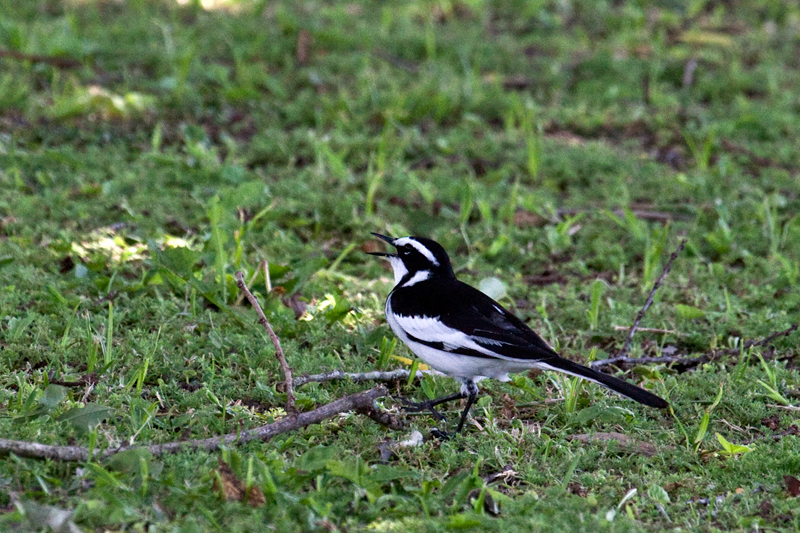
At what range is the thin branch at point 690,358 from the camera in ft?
17.3

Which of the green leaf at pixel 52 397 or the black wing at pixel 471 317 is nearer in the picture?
the green leaf at pixel 52 397

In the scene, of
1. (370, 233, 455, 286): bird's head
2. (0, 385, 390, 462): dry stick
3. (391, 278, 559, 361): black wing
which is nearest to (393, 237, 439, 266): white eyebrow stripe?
(370, 233, 455, 286): bird's head

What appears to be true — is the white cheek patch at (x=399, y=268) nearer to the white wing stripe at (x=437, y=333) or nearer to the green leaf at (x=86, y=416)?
the white wing stripe at (x=437, y=333)

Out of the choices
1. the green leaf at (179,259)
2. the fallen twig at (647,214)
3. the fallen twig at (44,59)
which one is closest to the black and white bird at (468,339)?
the green leaf at (179,259)

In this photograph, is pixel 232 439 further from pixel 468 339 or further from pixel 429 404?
pixel 468 339

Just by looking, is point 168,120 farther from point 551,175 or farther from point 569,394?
point 569,394

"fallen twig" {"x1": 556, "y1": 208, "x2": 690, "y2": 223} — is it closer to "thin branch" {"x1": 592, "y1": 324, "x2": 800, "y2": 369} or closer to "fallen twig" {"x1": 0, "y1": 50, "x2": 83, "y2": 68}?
"thin branch" {"x1": 592, "y1": 324, "x2": 800, "y2": 369}

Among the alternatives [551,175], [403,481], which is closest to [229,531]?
[403,481]

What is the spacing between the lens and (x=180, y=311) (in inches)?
214

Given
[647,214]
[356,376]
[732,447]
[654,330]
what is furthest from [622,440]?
[647,214]

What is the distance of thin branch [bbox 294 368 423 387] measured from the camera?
4738 mm

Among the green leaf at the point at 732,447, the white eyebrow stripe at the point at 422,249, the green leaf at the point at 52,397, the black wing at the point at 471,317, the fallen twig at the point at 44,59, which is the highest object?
the fallen twig at the point at 44,59

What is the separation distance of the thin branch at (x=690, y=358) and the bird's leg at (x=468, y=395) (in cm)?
88

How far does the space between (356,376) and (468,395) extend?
0.61 metres
